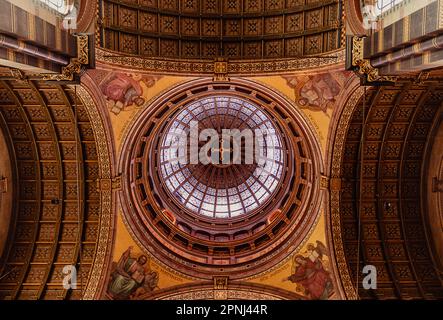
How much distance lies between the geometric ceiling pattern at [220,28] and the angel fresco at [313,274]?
23.7 ft

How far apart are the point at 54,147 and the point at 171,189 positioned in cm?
604

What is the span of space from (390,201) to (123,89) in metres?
10.3

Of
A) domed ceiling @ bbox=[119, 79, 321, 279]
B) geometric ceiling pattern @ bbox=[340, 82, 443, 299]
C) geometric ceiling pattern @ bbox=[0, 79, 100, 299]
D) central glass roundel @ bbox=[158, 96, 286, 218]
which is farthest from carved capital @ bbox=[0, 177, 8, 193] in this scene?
geometric ceiling pattern @ bbox=[340, 82, 443, 299]

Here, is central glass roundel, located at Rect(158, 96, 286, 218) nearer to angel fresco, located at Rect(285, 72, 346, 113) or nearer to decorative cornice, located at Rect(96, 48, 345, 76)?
angel fresco, located at Rect(285, 72, 346, 113)

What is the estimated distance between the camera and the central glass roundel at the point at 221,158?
18.9m

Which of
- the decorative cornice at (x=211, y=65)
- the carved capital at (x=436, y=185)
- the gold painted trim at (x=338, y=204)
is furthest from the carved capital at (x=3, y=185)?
the carved capital at (x=436, y=185)

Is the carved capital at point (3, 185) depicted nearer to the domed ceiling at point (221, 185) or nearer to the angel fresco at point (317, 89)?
the domed ceiling at point (221, 185)

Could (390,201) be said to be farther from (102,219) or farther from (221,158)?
(102,219)

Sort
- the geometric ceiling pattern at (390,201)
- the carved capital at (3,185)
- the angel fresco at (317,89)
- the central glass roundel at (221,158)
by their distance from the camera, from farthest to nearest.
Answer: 1. the central glass roundel at (221,158)
2. the geometric ceiling pattern at (390,201)
3. the carved capital at (3,185)
4. the angel fresco at (317,89)

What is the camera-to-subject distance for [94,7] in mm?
12297

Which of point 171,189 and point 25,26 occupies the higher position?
point 25,26

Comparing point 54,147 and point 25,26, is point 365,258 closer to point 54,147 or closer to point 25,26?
point 54,147
